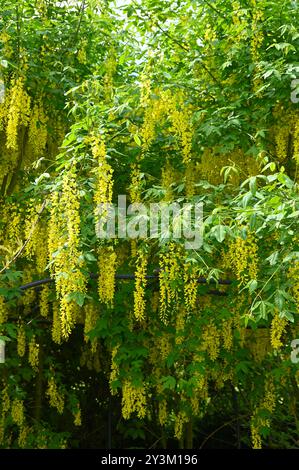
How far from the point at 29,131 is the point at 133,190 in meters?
1.19

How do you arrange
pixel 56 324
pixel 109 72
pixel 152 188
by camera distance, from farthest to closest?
1. pixel 56 324
2. pixel 109 72
3. pixel 152 188

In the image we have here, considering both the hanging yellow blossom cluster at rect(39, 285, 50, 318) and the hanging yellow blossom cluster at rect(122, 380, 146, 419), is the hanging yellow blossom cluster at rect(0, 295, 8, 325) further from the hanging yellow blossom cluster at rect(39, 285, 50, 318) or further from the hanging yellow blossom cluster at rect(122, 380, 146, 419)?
the hanging yellow blossom cluster at rect(122, 380, 146, 419)

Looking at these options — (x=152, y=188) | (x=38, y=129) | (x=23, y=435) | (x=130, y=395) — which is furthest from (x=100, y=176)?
(x=23, y=435)

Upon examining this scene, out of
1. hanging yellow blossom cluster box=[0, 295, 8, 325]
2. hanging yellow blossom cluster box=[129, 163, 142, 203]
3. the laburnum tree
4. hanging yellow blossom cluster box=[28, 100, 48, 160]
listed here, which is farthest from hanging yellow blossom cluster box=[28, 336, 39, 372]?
hanging yellow blossom cluster box=[129, 163, 142, 203]

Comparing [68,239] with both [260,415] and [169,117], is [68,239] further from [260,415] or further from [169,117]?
[260,415]

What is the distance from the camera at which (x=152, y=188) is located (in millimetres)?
4043

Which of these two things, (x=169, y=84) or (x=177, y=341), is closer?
(x=169, y=84)

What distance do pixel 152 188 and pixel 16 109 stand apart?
3.94 feet

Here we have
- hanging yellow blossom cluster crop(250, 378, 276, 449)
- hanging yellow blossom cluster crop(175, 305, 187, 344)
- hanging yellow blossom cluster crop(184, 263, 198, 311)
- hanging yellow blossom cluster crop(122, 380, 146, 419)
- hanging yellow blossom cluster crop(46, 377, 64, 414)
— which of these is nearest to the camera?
hanging yellow blossom cluster crop(184, 263, 198, 311)

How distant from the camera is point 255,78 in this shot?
4051 mm

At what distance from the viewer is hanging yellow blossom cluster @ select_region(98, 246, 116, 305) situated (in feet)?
14.1

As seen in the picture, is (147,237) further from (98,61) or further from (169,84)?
(98,61)

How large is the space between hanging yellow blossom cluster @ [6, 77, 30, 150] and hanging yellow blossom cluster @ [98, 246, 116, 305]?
3.24 feet
